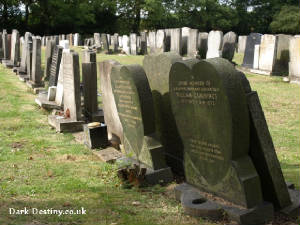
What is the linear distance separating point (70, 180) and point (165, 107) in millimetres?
1748

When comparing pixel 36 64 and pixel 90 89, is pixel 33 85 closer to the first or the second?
pixel 36 64

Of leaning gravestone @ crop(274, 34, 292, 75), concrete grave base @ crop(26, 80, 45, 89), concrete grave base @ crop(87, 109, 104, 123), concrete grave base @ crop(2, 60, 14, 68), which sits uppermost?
leaning gravestone @ crop(274, 34, 292, 75)

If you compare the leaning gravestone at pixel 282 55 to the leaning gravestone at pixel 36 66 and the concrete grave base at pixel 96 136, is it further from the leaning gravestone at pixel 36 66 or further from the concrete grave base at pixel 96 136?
the concrete grave base at pixel 96 136

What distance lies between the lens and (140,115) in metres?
5.09

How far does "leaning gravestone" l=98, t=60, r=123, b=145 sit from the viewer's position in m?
6.71

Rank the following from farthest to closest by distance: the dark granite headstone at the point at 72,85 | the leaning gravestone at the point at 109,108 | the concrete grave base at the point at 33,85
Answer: the concrete grave base at the point at 33,85 → the dark granite headstone at the point at 72,85 → the leaning gravestone at the point at 109,108

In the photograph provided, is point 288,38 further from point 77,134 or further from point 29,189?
point 29,189

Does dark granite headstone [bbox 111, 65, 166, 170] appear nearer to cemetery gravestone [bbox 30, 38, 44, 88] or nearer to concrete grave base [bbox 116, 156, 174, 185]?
concrete grave base [bbox 116, 156, 174, 185]

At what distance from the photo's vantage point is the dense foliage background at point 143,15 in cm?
4569

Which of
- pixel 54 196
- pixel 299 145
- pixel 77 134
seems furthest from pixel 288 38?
pixel 54 196

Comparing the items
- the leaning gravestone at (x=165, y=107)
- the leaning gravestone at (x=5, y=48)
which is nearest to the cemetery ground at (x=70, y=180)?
the leaning gravestone at (x=165, y=107)

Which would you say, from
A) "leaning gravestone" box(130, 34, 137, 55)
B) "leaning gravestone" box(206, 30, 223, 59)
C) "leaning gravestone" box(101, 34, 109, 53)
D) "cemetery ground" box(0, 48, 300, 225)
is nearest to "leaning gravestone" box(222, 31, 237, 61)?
"leaning gravestone" box(206, 30, 223, 59)

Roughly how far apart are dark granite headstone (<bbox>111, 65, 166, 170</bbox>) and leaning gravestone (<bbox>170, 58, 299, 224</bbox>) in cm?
86

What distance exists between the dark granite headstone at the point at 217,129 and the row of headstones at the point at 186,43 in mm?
8003
